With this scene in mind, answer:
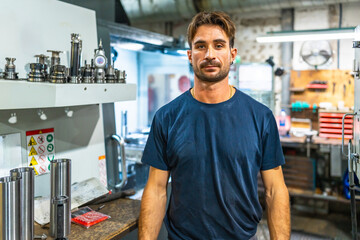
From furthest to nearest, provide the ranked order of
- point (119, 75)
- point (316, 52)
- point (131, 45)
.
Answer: point (316, 52) < point (131, 45) < point (119, 75)

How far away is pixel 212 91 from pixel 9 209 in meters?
0.92

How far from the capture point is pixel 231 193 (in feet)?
4.85

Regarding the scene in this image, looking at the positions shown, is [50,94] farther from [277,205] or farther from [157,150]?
[277,205]

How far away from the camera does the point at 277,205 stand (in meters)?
1.53

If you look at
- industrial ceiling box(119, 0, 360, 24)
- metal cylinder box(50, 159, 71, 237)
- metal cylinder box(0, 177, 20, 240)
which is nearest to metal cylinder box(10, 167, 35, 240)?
metal cylinder box(0, 177, 20, 240)

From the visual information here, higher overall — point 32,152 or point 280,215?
point 32,152

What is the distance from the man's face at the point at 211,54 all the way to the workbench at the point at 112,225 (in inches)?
29.0

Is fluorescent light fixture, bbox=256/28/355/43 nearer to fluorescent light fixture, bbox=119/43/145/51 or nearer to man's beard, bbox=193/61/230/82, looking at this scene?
fluorescent light fixture, bbox=119/43/145/51

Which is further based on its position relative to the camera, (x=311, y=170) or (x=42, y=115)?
(x=311, y=170)

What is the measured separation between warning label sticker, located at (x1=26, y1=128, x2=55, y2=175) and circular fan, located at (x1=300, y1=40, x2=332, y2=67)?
3213 mm

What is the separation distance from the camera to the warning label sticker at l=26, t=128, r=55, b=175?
1638 mm

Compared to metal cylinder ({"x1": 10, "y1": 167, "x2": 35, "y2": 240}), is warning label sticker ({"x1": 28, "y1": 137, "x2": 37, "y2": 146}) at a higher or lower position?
higher

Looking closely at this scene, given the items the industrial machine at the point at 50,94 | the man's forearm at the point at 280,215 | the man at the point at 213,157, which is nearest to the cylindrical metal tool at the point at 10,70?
the industrial machine at the point at 50,94

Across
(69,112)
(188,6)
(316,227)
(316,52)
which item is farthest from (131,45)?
(316,227)
